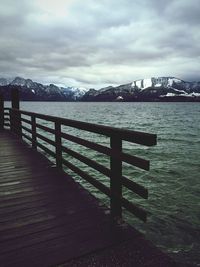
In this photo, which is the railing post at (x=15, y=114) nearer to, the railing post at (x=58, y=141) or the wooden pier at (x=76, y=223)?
the railing post at (x=58, y=141)

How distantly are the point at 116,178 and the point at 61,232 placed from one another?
1.13 meters

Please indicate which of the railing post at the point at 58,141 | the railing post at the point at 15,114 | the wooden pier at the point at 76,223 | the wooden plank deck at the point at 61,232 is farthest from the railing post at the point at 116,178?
the railing post at the point at 15,114

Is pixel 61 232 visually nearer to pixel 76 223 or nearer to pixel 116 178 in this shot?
pixel 76 223

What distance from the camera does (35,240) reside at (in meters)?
3.59

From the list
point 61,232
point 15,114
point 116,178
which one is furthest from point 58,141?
point 15,114

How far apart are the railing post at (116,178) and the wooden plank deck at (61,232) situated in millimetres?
220

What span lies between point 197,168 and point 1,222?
35.4ft

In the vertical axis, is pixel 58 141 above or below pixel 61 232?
above

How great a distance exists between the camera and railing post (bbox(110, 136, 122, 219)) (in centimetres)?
403

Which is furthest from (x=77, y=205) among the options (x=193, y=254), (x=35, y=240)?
(x=193, y=254)

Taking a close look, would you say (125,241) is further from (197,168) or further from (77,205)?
(197,168)

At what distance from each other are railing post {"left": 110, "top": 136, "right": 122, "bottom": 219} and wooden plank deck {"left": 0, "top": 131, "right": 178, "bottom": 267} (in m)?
0.22

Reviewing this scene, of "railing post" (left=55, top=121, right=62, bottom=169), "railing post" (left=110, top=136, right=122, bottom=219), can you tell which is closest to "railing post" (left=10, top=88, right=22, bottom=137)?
"railing post" (left=55, top=121, right=62, bottom=169)

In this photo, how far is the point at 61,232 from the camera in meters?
3.79
